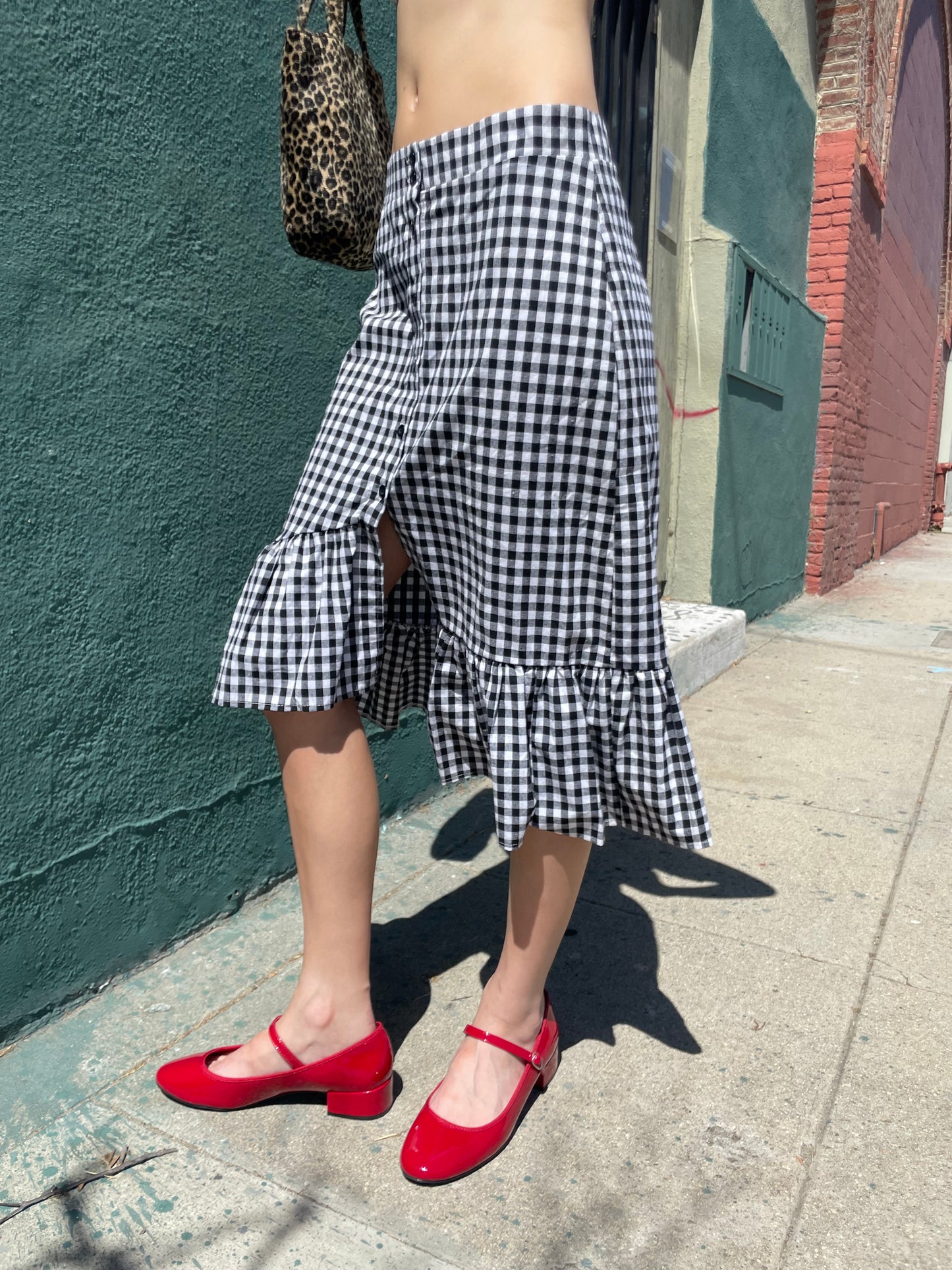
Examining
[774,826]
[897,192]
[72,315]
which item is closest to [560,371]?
[72,315]

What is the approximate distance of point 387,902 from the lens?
2.20 meters

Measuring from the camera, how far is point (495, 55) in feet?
4.09

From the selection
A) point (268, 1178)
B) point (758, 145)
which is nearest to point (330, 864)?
point (268, 1178)

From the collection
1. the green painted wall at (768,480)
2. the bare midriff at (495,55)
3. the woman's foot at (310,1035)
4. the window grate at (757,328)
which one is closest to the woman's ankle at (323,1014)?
the woman's foot at (310,1035)

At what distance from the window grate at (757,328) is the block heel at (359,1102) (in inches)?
166

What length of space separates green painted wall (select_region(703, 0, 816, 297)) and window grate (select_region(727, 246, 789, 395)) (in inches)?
7.8

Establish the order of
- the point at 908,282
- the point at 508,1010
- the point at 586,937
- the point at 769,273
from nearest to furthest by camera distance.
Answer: the point at 508,1010 → the point at 586,937 → the point at 769,273 → the point at 908,282

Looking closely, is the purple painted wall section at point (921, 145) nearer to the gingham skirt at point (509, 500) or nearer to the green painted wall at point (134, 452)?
the green painted wall at point (134, 452)

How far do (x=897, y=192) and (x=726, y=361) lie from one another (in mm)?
5496

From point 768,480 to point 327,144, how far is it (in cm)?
479

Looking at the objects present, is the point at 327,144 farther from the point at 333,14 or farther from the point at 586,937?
the point at 586,937

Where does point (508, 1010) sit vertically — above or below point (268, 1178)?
above

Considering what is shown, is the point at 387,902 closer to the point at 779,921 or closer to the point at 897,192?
the point at 779,921

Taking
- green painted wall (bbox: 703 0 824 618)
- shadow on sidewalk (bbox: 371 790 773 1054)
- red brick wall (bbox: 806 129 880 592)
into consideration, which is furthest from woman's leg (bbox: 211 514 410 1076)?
red brick wall (bbox: 806 129 880 592)
